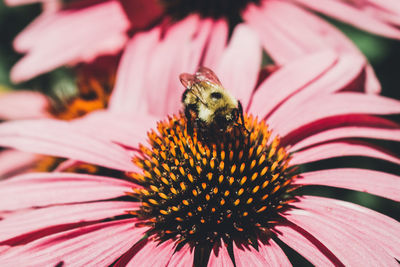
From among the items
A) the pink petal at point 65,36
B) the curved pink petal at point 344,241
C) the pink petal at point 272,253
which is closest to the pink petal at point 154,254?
the pink petal at point 272,253

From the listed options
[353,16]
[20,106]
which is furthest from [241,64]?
[20,106]

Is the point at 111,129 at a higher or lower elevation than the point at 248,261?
higher

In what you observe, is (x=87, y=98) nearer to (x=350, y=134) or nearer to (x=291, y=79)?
(x=291, y=79)

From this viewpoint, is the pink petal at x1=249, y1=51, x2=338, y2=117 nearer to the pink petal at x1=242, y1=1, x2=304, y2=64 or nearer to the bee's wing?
the pink petal at x1=242, y1=1, x2=304, y2=64

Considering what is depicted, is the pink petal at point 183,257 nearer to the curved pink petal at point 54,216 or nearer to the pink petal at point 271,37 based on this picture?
the curved pink petal at point 54,216

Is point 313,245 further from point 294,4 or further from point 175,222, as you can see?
point 294,4

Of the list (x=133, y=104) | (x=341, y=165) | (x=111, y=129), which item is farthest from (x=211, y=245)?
(x=341, y=165)
